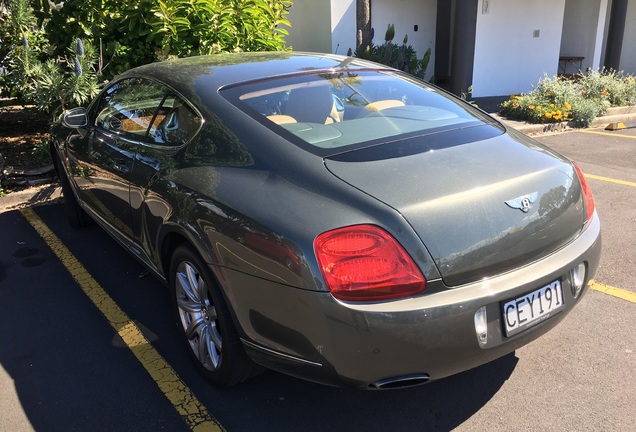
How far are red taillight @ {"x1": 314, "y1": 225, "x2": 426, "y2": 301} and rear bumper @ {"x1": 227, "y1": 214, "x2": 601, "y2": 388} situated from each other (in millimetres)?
52

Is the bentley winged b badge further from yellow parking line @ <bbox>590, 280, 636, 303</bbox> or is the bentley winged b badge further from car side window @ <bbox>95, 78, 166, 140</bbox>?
car side window @ <bbox>95, 78, 166, 140</bbox>

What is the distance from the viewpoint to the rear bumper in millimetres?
2049

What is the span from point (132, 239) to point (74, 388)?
98 cm

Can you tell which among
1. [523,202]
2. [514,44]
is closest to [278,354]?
[523,202]

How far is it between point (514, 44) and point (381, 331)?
13.1 metres

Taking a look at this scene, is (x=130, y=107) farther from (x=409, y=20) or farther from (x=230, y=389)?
(x=409, y=20)

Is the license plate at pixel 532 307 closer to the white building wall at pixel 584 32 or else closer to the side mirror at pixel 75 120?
the side mirror at pixel 75 120

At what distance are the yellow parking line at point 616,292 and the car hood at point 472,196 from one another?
133 cm

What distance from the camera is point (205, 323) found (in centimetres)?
280

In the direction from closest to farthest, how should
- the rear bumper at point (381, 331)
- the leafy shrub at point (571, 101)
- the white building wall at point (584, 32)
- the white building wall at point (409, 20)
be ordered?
1. the rear bumper at point (381, 331)
2. the leafy shrub at point (571, 101)
3. the white building wall at point (409, 20)
4. the white building wall at point (584, 32)


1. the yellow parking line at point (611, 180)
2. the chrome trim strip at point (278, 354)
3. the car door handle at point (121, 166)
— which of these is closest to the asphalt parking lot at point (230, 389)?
the chrome trim strip at point (278, 354)

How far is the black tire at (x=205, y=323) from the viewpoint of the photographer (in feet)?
8.39

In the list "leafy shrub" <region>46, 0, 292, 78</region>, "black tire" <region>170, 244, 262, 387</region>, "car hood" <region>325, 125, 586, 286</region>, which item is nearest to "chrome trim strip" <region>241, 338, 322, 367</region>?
"black tire" <region>170, 244, 262, 387</region>

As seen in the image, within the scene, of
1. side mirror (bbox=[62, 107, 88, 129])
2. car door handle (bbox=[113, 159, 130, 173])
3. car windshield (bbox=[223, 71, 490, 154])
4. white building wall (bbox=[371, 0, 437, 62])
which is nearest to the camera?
car windshield (bbox=[223, 71, 490, 154])
